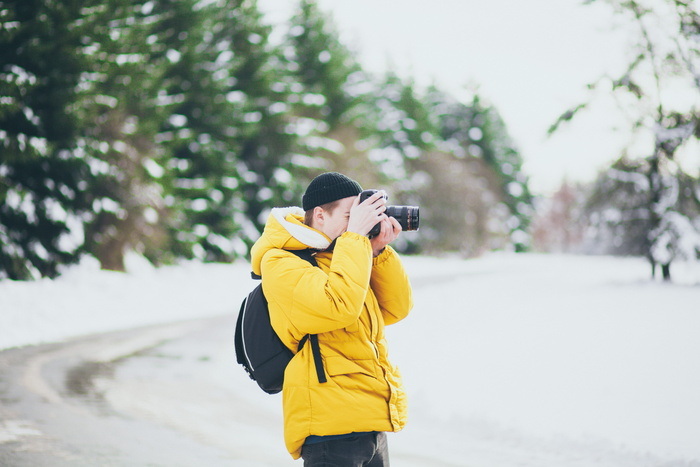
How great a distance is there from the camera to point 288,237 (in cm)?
233

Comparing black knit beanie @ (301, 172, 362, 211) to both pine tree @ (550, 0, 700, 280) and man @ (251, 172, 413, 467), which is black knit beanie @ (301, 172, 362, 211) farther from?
pine tree @ (550, 0, 700, 280)

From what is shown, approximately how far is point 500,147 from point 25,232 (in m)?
49.2

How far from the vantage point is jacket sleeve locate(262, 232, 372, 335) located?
214 centimetres

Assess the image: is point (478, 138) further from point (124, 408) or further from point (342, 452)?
point (342, 452)

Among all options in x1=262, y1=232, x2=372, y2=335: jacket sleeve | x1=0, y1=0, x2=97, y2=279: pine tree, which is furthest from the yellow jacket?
x1=0, y1=0, x2=97, y2=279: pine tree

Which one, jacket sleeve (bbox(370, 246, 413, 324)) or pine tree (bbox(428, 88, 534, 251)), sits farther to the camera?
pine tree (bbox(428, 88, 534, 251))

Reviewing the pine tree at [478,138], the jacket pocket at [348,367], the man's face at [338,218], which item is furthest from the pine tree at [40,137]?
the pine tree at [478,138]

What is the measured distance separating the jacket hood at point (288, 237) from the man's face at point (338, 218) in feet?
0.12

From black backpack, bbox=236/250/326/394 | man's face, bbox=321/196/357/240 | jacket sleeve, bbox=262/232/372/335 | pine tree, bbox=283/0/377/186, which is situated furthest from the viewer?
pine tree, bbox=283/0/377/186

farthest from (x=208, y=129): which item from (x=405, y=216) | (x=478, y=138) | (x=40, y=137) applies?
(x=478, y=138)

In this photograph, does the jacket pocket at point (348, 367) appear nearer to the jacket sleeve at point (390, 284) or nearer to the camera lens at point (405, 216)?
the jacket sleeve at point (390, 284)

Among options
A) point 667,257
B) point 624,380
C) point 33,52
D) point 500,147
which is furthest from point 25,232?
point 500,147

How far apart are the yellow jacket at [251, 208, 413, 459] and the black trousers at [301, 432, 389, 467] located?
5 cm

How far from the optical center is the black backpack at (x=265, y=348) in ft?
7.49
